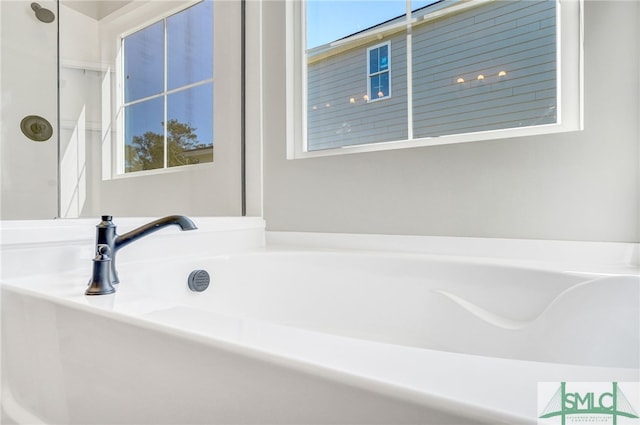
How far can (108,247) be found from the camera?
827 millimetres

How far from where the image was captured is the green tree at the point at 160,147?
5.03ft

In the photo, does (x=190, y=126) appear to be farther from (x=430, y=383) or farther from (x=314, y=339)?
(x=430, y=383)

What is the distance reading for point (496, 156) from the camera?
1181 mm

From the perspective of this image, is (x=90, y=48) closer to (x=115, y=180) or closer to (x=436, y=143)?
(x=115, y=180)

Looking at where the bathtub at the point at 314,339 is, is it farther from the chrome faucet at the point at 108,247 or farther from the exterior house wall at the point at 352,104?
the exterior house wall at the point at 352,104

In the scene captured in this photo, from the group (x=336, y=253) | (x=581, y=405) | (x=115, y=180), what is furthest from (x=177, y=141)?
(x=581, y=405)

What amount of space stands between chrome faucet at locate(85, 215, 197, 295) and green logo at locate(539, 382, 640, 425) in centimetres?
74

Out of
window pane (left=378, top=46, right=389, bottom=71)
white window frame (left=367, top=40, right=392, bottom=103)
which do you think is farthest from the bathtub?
window pane (left=378, top=46, right=389, bottom=71)

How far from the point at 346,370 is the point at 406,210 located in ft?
3.40

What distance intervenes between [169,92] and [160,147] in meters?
0.27

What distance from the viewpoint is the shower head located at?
4.39ft

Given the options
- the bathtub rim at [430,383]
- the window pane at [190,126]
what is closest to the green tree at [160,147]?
the window pane at [190,126]

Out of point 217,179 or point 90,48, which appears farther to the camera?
point 217,179

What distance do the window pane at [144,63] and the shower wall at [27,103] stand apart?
10.1 inches
